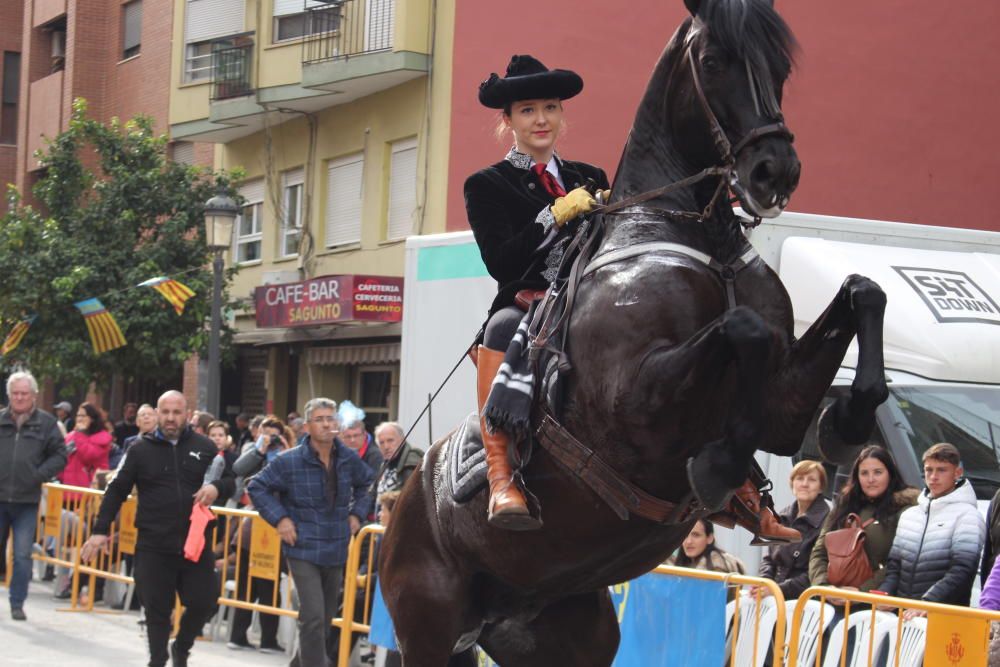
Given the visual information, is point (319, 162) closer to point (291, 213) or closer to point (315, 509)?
point (291, 213)

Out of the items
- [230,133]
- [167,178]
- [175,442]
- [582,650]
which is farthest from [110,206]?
[582,650]

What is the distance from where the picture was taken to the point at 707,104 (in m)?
4.96

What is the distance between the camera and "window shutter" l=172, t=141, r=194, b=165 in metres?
30.5

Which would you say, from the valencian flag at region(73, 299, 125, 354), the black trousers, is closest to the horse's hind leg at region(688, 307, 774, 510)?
the black trousers

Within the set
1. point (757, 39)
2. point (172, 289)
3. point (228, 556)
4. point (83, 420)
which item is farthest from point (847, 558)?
point (172, 289)

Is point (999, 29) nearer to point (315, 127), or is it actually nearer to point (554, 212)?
point (315, 127)

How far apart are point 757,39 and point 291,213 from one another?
22.4 m

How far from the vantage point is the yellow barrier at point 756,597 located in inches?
302

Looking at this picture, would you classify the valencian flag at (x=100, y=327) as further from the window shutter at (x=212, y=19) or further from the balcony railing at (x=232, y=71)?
the window shutter at (x=212, y=19)

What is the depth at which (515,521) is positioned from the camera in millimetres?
5281

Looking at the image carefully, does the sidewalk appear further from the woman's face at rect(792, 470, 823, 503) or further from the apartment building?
the apartment building

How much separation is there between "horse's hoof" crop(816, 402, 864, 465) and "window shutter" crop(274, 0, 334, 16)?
837 inches

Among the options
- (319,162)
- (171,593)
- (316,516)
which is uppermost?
(319,162)

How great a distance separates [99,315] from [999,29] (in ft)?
50.4
